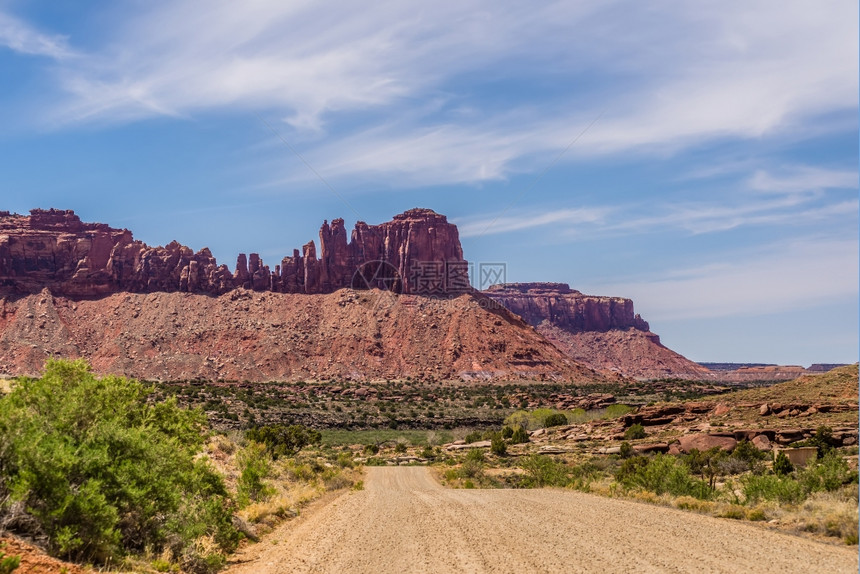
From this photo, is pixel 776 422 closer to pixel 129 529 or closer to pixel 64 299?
pixel 129 529

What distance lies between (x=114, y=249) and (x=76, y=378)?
135 meters

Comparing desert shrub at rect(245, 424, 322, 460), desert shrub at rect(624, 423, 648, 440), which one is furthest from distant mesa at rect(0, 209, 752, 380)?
desert shrub at rect(245, 424, 322, 460)

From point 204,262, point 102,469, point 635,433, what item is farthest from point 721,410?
point 204,262

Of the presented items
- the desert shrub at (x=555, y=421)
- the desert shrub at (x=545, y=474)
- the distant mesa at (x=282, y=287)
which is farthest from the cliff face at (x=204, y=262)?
the desert shrub at (x=545, y=474)

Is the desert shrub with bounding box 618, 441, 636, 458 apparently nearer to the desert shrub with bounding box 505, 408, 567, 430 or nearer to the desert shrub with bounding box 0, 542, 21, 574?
the desert shrub with bounding box 505, 408, 567, 430

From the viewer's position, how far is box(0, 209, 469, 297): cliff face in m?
131

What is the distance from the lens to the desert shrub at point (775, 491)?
17906mm

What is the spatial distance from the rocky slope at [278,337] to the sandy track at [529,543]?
9595 centimetres

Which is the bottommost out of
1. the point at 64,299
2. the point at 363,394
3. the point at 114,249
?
the point at 363,394

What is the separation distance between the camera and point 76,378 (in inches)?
539

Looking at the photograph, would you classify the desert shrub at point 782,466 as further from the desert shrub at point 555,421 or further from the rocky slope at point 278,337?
the rocky slope at point 278,337

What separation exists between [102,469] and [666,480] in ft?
57.1

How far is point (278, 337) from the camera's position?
12225 cm

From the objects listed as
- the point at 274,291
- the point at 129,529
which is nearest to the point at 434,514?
the point at 129,529
